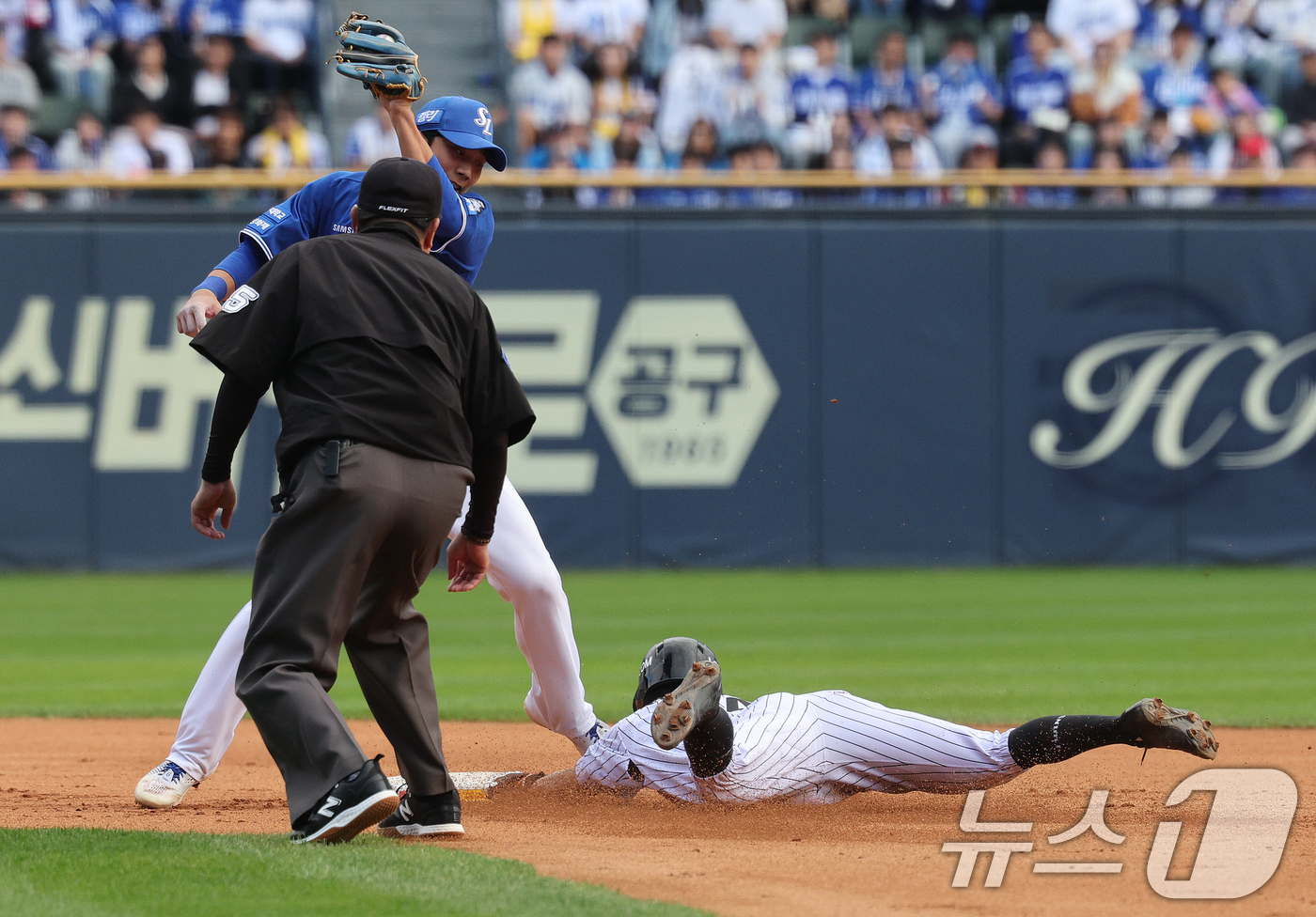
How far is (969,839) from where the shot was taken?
4.23 metres

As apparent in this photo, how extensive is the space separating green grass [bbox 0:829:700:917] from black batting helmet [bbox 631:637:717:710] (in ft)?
2.88

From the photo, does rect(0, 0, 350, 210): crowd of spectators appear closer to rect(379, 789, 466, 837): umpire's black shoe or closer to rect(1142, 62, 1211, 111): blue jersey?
rect(1142, 62, 1211, 111): blue jersey

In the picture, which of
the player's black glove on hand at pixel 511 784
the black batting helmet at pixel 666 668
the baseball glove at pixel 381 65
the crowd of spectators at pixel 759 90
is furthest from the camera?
the crowd of spectators at pixel 759 90

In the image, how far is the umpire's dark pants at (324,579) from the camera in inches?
148

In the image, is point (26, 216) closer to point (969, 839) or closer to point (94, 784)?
point (94, 784)

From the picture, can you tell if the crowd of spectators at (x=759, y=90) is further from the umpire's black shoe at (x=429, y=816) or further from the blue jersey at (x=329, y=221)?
the umpire's black shoe at (x=429, y=816)

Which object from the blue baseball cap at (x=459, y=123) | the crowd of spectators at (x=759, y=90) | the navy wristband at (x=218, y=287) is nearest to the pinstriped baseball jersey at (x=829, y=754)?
the navy wristband at (x=218, y=287)

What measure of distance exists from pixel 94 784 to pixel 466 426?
2248 mm

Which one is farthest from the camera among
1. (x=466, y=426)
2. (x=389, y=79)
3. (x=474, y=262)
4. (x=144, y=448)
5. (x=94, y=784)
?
(x=144, y=448)

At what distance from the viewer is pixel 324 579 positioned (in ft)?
12.4

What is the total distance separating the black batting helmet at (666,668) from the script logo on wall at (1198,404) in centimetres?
957

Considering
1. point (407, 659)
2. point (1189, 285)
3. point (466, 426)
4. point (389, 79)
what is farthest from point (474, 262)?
point (1189, 285)

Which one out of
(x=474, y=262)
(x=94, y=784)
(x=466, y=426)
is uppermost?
(x=474, y=262)

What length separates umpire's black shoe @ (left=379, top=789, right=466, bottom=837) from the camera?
4105 millimetres
